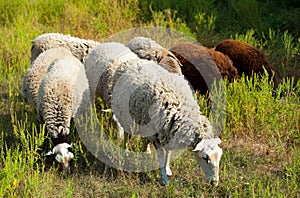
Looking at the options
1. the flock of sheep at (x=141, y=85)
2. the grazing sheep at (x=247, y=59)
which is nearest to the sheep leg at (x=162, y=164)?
the flock of sheep at (x=141, y=85)

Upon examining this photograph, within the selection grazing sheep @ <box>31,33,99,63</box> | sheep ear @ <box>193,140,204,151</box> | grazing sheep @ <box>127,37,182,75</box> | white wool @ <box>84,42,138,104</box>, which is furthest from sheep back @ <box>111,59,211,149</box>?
grazing sheep @ <box>31,33,99,63</box>

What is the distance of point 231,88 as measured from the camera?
6.04 meters

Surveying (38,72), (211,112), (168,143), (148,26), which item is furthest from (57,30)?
(168,143)

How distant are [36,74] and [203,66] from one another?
2203 mm

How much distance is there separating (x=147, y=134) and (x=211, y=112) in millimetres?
1178

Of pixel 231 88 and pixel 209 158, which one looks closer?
pixel 209 158

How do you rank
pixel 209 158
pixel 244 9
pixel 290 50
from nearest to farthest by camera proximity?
pixel 209 158 < pixel 290 50 < pixel 244 9

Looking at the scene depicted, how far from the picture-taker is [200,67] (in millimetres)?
6434

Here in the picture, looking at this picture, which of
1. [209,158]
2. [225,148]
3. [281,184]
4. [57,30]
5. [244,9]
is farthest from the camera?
[244,9]

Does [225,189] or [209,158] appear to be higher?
[209,158]

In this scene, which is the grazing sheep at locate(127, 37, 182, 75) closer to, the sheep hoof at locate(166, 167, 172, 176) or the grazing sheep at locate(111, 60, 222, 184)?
the grazing sheep at locate(111, 60, 222, 184)

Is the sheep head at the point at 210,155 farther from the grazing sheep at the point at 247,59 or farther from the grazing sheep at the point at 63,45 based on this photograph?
the grazing sheep at the point at 63,45

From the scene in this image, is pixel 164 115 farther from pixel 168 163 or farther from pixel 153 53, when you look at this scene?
pixel 153 53

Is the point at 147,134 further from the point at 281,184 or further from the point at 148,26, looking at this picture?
the point at 148,26
